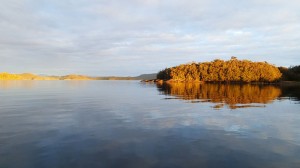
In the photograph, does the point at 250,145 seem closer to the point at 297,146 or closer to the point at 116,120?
the point at 297,146

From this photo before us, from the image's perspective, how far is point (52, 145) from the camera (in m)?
17.2

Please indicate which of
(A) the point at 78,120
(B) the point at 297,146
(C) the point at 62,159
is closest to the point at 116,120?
(A) the point at 78,120

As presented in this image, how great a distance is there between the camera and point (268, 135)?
20578mm

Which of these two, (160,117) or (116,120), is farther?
(160,117)

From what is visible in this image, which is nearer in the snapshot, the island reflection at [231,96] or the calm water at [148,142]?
the calm water at [148,142]

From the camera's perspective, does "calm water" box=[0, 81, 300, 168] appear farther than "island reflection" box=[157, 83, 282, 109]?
No

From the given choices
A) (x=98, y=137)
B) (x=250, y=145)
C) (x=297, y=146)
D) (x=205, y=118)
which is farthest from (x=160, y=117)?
(x=297, y=146)

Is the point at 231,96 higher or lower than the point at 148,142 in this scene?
lower

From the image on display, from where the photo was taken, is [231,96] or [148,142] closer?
[148,142]

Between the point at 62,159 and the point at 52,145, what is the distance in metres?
3.31

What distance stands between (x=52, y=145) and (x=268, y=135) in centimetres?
1642

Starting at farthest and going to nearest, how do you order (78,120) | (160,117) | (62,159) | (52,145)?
1. (160,117)
2. (78,120)
3. (52,145)
4. (62,159)

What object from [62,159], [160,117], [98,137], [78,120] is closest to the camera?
[62,159]

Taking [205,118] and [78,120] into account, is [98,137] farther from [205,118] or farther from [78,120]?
[205,118]
